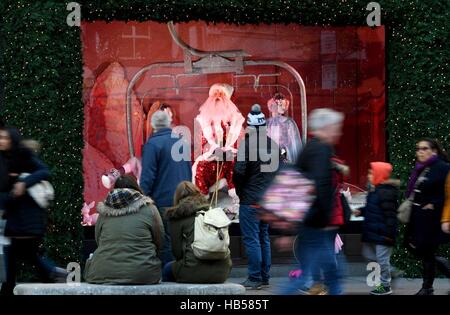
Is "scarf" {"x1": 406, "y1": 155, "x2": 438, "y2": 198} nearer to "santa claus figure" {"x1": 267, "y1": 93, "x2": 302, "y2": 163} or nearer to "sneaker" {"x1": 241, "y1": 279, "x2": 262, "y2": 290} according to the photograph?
"sneaker" {"x1": 241, "y1": 279, "x2": 262, "y2": 290}

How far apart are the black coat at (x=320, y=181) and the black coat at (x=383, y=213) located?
317 centimetres

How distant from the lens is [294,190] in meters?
7.43

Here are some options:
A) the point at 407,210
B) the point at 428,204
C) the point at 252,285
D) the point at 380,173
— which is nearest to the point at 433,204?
the point at 428,204

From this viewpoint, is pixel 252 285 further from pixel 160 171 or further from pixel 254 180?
pixel 160 171

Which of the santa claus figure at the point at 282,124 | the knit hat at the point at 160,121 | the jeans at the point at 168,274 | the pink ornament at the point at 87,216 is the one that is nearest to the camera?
the jeans at the point at 168,274

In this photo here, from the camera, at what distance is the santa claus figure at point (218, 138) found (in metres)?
13.5

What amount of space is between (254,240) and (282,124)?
3.05 m

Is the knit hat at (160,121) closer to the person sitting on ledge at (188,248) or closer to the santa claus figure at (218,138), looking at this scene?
the person sitting on ledge at (188,248)

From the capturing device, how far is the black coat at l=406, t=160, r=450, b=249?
10500 mm

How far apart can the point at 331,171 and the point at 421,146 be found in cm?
344

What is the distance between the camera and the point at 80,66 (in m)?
12.2

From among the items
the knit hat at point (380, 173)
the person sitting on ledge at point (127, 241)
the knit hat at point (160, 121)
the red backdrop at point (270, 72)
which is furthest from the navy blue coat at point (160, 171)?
the red backdrop at point (270, 72)

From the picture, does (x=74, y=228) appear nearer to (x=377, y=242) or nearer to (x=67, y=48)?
(x=67, y=48)

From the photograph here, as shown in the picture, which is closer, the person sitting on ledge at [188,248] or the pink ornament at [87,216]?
the person sitting on ledge at [188,248]
